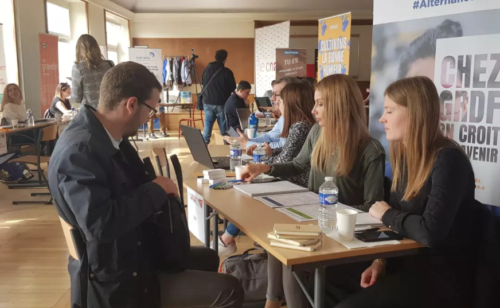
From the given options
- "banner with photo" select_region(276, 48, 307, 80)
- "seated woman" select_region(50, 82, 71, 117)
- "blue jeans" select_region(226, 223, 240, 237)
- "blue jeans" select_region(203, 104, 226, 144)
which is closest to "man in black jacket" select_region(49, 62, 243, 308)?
"blue jeans" select_region(226, 223, 240, 237)

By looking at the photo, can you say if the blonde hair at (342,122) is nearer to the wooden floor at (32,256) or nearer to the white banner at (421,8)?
the white banner at (421,8)

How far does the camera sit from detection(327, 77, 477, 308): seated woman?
1621mm

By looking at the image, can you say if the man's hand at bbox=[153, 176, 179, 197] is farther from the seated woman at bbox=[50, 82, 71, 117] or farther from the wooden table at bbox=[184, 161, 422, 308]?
the seated woman at bbox=[50, 82, 71, 117]

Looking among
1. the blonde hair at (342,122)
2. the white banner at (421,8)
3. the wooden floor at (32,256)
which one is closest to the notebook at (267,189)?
the blonde hair at (342,122)

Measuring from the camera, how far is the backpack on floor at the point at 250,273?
2.56 meters

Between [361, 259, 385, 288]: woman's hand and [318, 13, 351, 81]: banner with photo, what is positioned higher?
[318, 13, 351, 81]: banner with photo

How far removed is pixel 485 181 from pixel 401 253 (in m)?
1.19

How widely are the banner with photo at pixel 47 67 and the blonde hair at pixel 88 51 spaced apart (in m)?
4.15

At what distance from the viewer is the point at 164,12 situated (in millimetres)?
12102

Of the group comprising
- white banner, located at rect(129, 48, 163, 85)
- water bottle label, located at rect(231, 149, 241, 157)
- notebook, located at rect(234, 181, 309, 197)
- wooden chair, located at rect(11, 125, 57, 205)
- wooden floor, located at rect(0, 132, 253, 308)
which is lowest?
wooden floor, located at rect(0, 132, 253, 308)

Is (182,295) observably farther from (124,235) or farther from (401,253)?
(401,253)

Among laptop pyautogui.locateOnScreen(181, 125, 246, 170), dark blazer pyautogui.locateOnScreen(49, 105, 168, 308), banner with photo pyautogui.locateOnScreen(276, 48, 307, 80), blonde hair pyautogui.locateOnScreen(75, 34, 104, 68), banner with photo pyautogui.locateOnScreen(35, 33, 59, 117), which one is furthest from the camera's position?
banner with photo pyautogui.locateOnScreen(276, 48, 307, 80)

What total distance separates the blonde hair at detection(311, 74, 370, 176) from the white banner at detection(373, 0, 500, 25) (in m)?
→ 0.94

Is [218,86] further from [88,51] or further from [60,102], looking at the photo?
[88,51]
